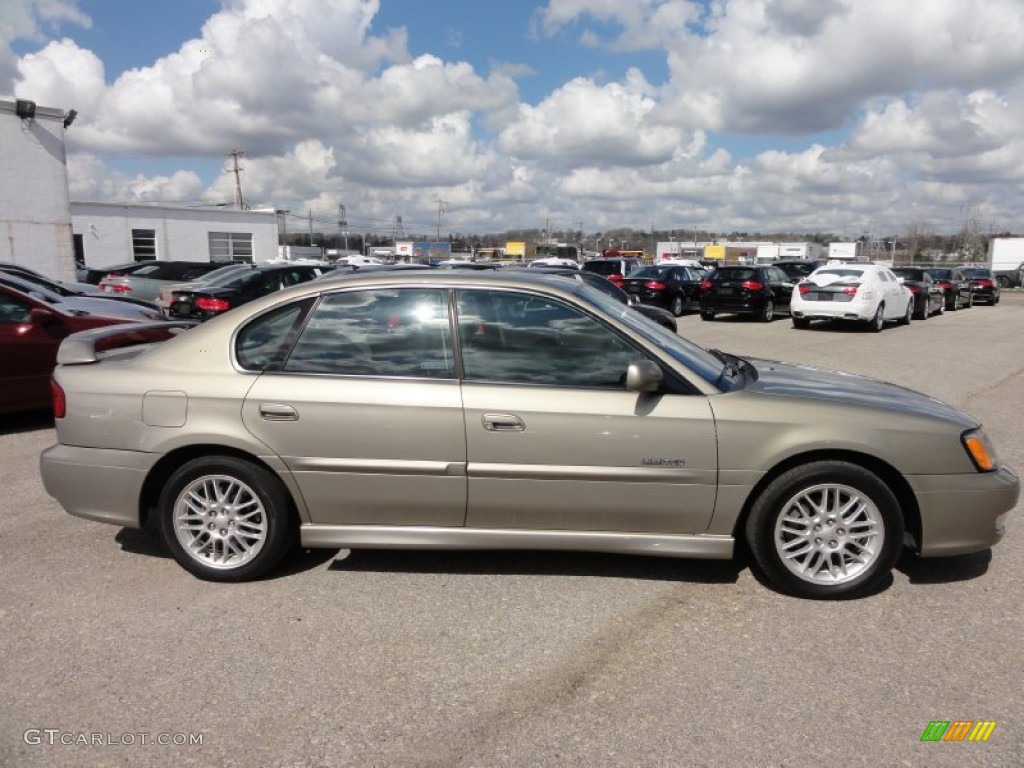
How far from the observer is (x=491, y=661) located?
10.4 feet

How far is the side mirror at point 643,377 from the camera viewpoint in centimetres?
354

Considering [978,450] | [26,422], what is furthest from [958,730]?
[26,422]

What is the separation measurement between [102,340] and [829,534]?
4358mm

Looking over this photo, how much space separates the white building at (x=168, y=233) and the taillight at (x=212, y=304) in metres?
30.5

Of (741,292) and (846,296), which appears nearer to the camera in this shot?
(846,296)

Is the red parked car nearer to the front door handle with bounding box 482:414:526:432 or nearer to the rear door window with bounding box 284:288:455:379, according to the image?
the rear door window with bounding box 284:288:455:379

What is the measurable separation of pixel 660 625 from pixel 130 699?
223cm

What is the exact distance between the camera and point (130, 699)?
2.92m

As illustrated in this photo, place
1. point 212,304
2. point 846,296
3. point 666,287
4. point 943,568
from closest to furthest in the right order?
point 943,568, point 212,304, point 846,296, point 666,287

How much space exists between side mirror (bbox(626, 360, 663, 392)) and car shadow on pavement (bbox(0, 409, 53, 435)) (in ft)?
21.0

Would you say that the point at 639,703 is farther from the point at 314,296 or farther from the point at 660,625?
the point at 314,296

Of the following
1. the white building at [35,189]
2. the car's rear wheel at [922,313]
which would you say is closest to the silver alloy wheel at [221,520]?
the white building at [35,189]

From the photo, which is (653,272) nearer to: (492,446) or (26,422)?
(26,422)

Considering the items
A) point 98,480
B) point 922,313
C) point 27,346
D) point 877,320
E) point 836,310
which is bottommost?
point 922,313
